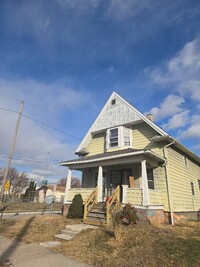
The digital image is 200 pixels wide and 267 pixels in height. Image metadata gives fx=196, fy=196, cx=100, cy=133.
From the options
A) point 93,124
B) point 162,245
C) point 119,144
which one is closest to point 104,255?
point 162,245

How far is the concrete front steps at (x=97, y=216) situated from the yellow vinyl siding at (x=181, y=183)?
4.24m

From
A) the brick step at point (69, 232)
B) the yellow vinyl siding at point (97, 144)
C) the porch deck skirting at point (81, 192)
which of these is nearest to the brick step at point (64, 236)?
the brick step at point (69, 232)

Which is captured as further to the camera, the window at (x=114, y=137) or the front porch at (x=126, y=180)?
the window at (x=114, y=137)

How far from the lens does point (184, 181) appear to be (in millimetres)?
13828

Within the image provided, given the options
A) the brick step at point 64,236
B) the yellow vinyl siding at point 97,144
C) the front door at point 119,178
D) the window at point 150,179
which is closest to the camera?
the brick step at point 64,236

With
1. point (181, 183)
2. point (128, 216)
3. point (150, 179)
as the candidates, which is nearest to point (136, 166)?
point (150, 179)

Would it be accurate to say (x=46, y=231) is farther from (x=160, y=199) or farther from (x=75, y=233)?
(x=160, y=199)

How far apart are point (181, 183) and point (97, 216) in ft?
21.0

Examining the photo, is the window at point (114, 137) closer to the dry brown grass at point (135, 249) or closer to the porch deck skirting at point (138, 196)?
the porch deck skirting at point (138, 196)

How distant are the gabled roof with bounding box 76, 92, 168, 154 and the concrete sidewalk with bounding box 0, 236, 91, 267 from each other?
9263 mm

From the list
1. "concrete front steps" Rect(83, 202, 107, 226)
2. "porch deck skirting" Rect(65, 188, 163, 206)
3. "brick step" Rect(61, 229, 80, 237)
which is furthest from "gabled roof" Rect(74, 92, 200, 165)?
"brick step" Rect(61, 229, 80, 237)

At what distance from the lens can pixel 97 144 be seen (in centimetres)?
1648

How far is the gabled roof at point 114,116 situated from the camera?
14.1 metres

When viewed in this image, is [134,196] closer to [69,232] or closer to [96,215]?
[96,215]
